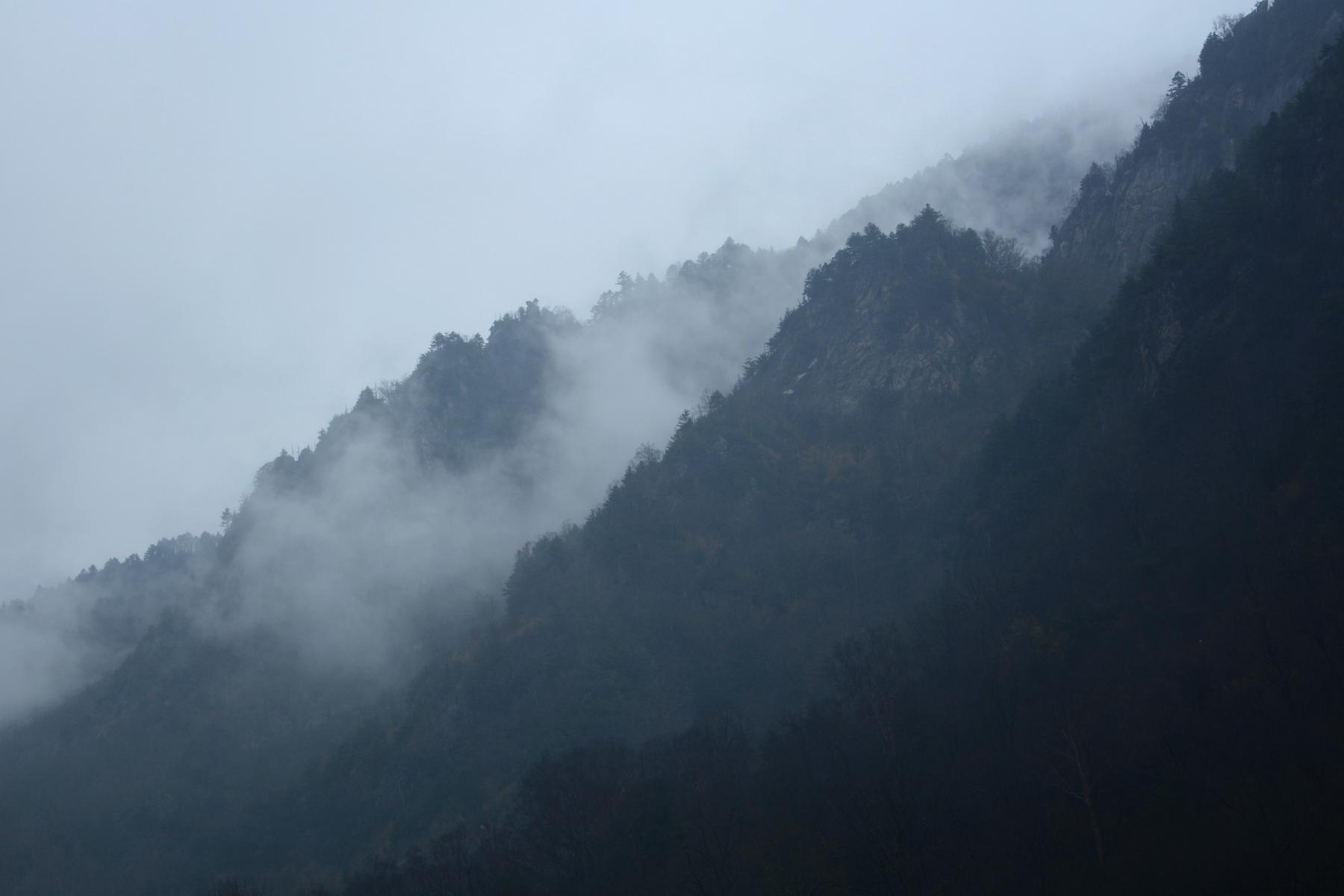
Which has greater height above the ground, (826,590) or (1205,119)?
(1205,119)

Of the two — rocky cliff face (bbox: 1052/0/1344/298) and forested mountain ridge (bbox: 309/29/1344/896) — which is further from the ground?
rocky cliff face (bbox: 1052/0/1344/298)

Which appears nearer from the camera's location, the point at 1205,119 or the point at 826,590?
the point at 826,590

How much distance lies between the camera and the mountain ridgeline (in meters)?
48.7

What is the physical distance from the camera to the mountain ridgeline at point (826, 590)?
48688 millimetres

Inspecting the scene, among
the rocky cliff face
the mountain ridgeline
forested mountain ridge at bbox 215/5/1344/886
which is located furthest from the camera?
the rocky cliff face

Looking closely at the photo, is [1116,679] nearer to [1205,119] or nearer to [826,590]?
[826,590]

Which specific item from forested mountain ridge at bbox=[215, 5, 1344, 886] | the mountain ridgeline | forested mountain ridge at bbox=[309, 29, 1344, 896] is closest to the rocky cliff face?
the mountain ridgeline

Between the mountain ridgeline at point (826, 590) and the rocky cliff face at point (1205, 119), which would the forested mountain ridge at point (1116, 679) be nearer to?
the mountain ridgeline at point (826, 590)

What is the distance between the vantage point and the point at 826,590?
4050 inches

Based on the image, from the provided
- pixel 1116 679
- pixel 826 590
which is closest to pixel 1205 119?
pixel 826 590

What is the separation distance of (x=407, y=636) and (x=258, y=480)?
69.8 m

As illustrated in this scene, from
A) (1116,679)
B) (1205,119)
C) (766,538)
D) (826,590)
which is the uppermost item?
(1205,119)

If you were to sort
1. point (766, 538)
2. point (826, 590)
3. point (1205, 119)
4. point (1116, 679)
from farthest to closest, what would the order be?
point (766, 538), point (1205, 119), point (826, 590), point (1116, 679)

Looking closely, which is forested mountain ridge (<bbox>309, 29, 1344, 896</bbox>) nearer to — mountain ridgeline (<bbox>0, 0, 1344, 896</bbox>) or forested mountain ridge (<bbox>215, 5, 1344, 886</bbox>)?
mountain ridgeline (<bbox>0, 0, 1344, 896</bbox>)
